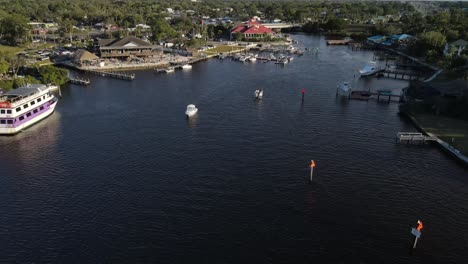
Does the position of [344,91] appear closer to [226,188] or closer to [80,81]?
[226,188]

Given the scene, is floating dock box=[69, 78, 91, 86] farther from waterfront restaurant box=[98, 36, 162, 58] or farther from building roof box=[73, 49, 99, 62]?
waterfront restaurant box=[98, 36, 162, 58]

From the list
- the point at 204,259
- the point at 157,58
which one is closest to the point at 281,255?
the point at 204,259

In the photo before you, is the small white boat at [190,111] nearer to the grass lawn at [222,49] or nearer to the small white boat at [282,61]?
the small white boat at [282,61]

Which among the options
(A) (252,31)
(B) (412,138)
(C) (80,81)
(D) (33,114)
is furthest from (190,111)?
(A) (252,31)

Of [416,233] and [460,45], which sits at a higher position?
[460,45]

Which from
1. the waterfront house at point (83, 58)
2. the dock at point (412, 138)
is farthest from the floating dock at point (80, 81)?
the dock at point (412, 138)

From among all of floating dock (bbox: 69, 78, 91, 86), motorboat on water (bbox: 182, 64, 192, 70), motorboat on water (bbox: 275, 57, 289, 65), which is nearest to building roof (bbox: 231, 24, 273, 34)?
motorboat on water (bbox: 275, 57, 289, 65)

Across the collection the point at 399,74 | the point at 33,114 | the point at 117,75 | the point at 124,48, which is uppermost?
the point at 124,48
